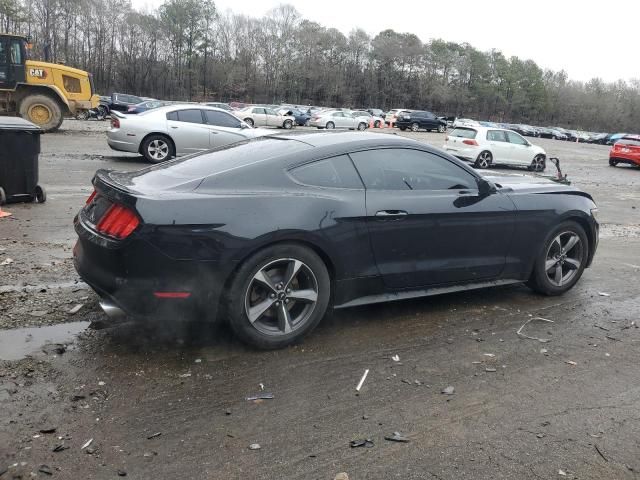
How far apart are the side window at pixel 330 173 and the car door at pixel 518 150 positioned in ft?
59.1

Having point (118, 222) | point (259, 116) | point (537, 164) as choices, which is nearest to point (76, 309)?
point (118, 222)

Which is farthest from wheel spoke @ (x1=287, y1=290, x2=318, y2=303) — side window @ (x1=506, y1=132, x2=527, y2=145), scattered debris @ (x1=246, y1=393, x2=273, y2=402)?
side window @ (x1=506, y1=132, x2=527, y2=145)

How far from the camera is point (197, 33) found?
86.9m

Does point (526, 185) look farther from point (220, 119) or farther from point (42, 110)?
point (42, 110)

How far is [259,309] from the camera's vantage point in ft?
12.3

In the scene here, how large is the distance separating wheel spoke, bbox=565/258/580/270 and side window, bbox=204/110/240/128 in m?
10.2

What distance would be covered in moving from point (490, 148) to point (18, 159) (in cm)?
1613

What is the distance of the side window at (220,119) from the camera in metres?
13.8

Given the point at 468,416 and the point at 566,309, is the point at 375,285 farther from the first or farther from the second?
the point at 566,309

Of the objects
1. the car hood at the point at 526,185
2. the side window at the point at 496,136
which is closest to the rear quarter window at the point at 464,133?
the side window at the point at 496,136

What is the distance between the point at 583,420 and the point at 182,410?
2.29 metres

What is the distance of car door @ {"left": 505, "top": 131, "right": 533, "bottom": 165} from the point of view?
67.9 ft

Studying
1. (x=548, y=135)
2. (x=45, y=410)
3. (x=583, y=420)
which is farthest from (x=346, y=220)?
(x=548, y=135)

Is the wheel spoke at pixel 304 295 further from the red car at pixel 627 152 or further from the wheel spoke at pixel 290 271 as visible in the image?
the red car at pixel 627 152
